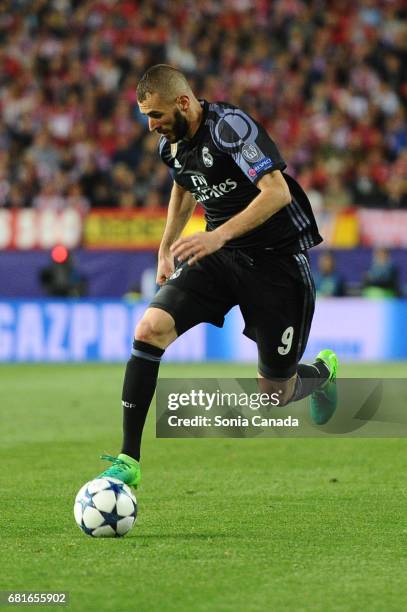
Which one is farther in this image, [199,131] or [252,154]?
[199,131]

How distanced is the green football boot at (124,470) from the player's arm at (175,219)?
4.40 ft

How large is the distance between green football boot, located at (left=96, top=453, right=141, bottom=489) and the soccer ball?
0.20 metres

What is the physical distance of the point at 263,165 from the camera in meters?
6.12

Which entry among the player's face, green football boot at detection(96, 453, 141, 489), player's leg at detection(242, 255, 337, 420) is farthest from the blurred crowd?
green football boot at detection(96, 453, 141, 489)

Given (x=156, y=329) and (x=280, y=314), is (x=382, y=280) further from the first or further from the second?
(x=156, y=329)

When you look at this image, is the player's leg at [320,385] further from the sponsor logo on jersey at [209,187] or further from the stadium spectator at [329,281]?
the stadium spectator at [329,281]

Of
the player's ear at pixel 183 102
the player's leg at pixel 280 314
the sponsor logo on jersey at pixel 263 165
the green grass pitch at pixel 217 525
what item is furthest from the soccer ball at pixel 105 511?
the player's ear at pixel 183 102

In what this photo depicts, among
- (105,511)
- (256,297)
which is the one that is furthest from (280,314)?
(105,511)

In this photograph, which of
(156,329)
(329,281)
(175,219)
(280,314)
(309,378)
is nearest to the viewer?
(156,329)

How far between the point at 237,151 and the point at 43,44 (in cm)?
1844

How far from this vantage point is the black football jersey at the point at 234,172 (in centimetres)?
618

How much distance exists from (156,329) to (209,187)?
843 millimetres

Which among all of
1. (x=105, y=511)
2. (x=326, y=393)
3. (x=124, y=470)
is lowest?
(x=105, y=511)

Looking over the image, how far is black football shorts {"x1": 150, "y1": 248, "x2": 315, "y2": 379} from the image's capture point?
6504mm
